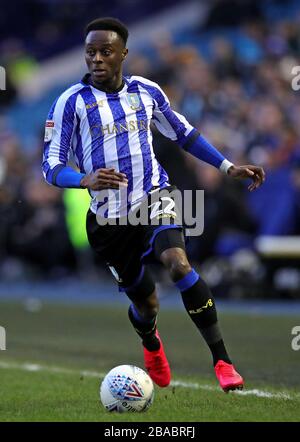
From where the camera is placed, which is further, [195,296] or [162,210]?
[162,210]

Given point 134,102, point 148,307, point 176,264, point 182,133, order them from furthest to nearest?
point 148,307
point 182,133
point 134,102
point 176,264

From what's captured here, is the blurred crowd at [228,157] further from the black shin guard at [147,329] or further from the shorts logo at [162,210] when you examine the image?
the shorts logo at [162,210]

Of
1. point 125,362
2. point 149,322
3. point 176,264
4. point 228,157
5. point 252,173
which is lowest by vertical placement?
point 125,362

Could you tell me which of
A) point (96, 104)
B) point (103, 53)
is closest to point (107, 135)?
point (96, 104)

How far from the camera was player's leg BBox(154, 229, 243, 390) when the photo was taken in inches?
280

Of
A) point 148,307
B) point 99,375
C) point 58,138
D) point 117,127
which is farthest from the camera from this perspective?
point 99,375

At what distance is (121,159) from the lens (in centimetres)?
751

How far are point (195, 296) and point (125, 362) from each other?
273cm

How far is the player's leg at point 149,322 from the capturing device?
8008 millimetres

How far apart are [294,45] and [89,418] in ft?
39.7

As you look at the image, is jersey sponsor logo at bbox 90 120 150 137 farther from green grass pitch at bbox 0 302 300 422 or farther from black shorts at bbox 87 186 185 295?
green grass pitch at bbox 0 302 300 422

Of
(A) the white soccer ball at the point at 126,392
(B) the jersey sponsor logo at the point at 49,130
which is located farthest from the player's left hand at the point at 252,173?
(A) the white soccer ball at the point at 126,392

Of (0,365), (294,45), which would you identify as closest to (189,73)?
(294,45)

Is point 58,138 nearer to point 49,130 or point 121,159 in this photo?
point 49,130
